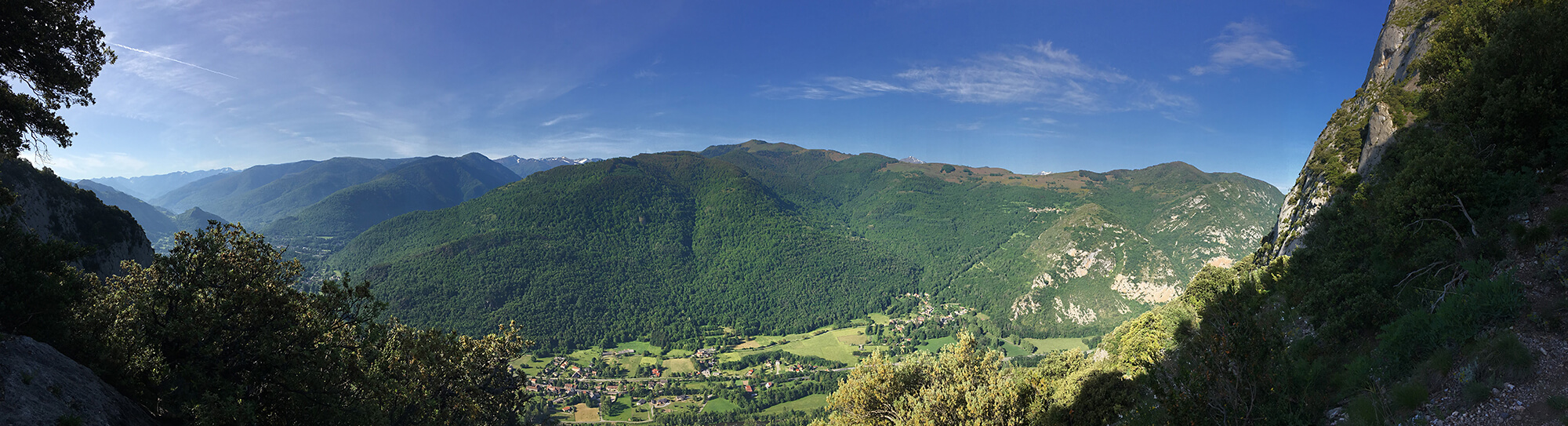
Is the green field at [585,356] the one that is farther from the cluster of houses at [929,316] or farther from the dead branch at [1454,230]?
the dead branch at [1454,230]

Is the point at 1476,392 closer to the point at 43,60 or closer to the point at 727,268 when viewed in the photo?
the point at 43,60

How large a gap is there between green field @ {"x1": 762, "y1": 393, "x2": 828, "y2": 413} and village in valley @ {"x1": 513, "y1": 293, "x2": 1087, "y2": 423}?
0.65 ft

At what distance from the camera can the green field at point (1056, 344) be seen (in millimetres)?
116512

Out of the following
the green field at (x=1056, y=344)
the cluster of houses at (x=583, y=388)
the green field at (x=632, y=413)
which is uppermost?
Answer: the green field at (x=1056, y=344)

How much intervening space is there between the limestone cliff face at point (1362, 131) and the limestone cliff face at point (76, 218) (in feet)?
219

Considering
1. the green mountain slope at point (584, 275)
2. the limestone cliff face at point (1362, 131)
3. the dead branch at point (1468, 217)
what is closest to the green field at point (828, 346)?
the green mountain slope at point (584, 275)

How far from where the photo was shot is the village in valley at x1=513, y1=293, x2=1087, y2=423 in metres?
91.3

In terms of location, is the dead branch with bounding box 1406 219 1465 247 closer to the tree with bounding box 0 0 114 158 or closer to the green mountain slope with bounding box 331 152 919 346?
the tree with bounding box 0 0 114 158

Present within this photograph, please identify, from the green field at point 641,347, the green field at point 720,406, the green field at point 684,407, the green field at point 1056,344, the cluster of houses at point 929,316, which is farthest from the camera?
the cluster of houses at point 929,316

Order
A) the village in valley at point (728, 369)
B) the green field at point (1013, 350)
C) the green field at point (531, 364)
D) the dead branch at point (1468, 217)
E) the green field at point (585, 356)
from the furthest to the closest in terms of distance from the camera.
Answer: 1. the green field at point (585, 356)
2. the green field at point (1013, 350)
3. the green field at point (531, 364)
4. the village in valley at point (728, 369)
5. the dead branch at point (1468, 217)

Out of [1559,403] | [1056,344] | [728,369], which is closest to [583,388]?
[728,369]

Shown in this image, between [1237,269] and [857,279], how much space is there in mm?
155119

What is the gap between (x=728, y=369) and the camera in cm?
11375

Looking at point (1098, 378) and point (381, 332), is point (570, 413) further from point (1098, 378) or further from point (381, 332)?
point (1098, 378)
